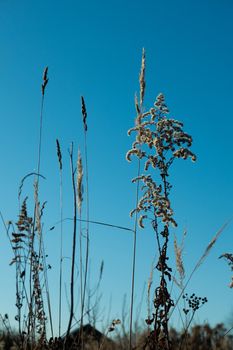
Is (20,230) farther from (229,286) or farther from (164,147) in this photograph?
(229,286)

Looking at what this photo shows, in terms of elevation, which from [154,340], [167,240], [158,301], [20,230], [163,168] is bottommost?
[154,340]

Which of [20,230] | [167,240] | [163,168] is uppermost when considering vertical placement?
[163,168]

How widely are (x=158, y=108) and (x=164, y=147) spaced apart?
15.0 inches

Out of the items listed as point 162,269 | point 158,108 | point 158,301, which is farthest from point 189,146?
point 158,301

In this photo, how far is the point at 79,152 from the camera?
10.3 ft

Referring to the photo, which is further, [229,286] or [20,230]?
[20,230]

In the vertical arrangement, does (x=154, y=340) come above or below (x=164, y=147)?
below

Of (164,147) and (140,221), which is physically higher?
(164,147)

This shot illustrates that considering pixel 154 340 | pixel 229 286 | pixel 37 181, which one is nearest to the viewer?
pixel 154 340

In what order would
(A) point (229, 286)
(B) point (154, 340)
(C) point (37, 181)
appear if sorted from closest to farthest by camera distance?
(B) point (154, 340), (A) point (229, 286), (C) point (37, 181)

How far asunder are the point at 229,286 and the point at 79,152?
132 centimetres

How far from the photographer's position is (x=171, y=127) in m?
3.22

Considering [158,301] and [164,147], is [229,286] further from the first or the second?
[164,147]

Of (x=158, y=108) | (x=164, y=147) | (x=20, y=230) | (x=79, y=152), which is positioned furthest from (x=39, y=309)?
(x=158, y=108)
